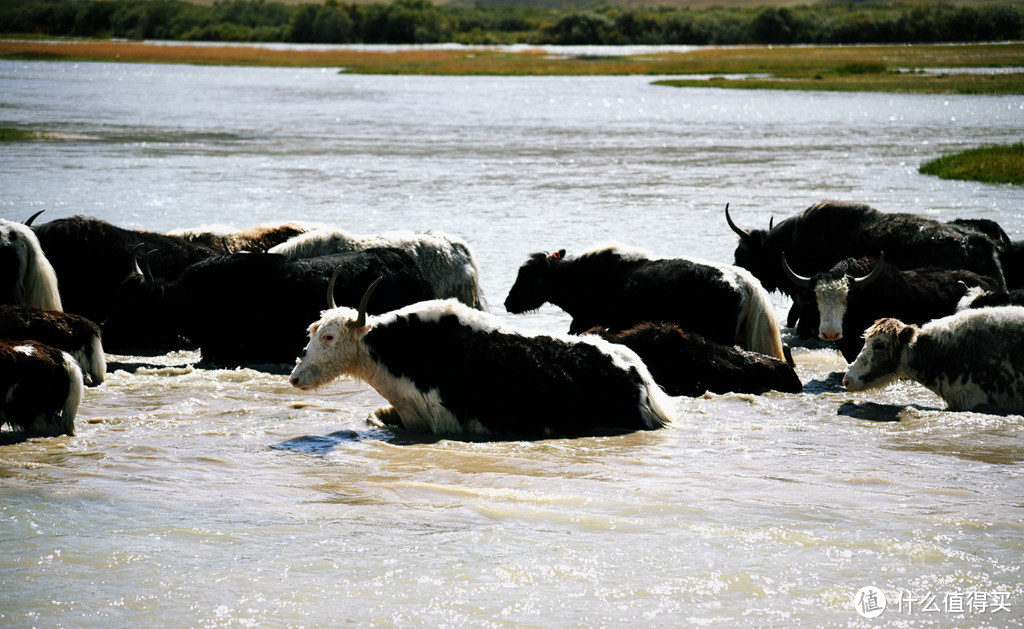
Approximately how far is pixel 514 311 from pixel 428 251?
93 cm

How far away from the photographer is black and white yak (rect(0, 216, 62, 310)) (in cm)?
969

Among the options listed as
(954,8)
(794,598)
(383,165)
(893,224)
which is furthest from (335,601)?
(954,8)

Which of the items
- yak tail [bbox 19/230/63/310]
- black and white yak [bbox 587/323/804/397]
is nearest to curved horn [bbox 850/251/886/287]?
black and white yak [bbox 587/323/804/397]

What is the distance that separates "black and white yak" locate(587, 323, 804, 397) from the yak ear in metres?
0.86

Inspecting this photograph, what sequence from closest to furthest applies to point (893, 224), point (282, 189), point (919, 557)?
point (919, 557)
point (893, 224)
point (282, 189)

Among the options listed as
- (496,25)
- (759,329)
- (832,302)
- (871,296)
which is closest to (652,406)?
(759,329)

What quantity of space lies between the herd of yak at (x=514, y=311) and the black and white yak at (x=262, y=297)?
18mm

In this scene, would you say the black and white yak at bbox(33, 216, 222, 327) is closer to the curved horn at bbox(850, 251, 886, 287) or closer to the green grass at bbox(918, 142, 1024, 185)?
the curved horn at bbox(850, 251, 886, 287)

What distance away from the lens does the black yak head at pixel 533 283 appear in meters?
10.6

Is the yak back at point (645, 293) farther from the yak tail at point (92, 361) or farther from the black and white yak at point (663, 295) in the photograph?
the yak tail at point (92, 361)

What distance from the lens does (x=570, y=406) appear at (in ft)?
24.7

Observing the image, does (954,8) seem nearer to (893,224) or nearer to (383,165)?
(383,165)

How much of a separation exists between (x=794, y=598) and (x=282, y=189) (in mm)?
17345

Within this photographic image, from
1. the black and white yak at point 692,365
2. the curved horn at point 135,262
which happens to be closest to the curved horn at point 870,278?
the black and white yak at point 692,365
